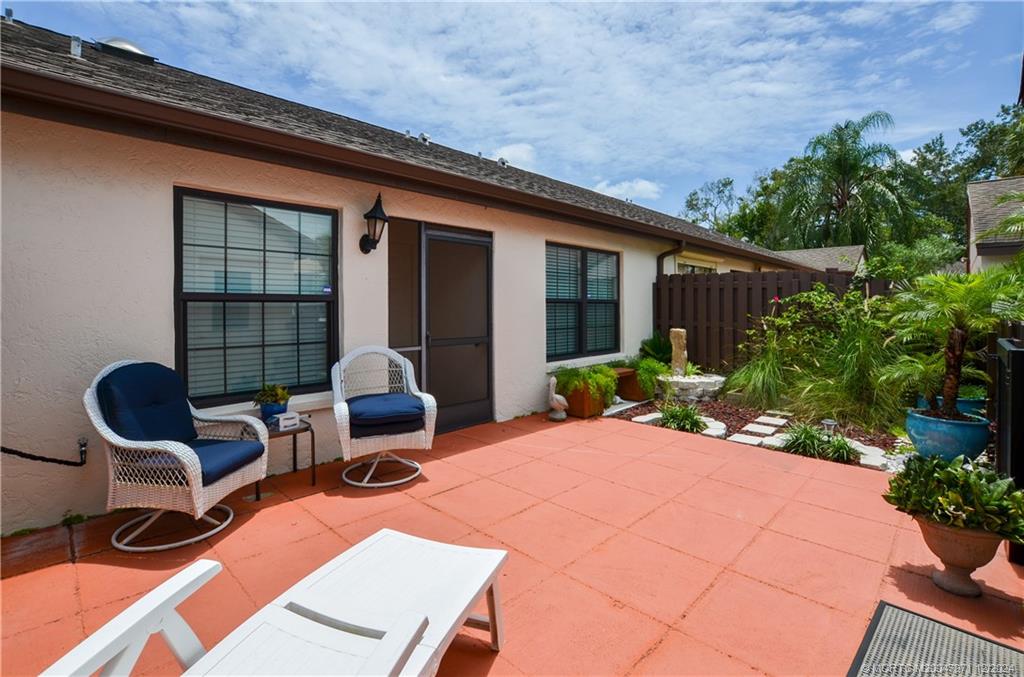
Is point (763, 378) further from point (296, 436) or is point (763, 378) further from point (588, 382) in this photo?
point (296, 436)

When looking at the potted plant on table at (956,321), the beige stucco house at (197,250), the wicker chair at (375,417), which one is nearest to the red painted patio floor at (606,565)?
the wicker chair at (375,417)

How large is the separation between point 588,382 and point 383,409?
3.06 m

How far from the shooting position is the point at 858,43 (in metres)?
5.62

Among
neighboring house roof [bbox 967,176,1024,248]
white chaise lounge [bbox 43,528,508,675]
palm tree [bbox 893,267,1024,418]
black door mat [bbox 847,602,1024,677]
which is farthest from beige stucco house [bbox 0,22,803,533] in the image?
neighboring house roof [bbox 967,176,1024,248]

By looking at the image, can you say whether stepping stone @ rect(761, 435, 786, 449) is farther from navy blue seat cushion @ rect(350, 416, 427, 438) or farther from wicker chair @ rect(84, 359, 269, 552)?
wicker chair @ rect(84, 359, 269, 552)

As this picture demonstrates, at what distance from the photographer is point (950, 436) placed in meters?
4.02

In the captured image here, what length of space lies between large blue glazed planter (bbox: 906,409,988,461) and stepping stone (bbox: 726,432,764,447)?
1.31 m

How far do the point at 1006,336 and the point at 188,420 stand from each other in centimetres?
776

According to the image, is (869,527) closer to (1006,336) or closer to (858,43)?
(1006,336)

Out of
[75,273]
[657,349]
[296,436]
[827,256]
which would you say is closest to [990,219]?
[657,349]

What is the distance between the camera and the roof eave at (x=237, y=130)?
2.63 metres

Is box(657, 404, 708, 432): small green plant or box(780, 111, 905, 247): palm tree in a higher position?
box(780, 111, 905, 247): palm tree

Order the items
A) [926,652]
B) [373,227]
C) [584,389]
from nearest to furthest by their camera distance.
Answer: [926,652] < [373,227] < [584,389]

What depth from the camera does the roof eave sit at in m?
2.63
